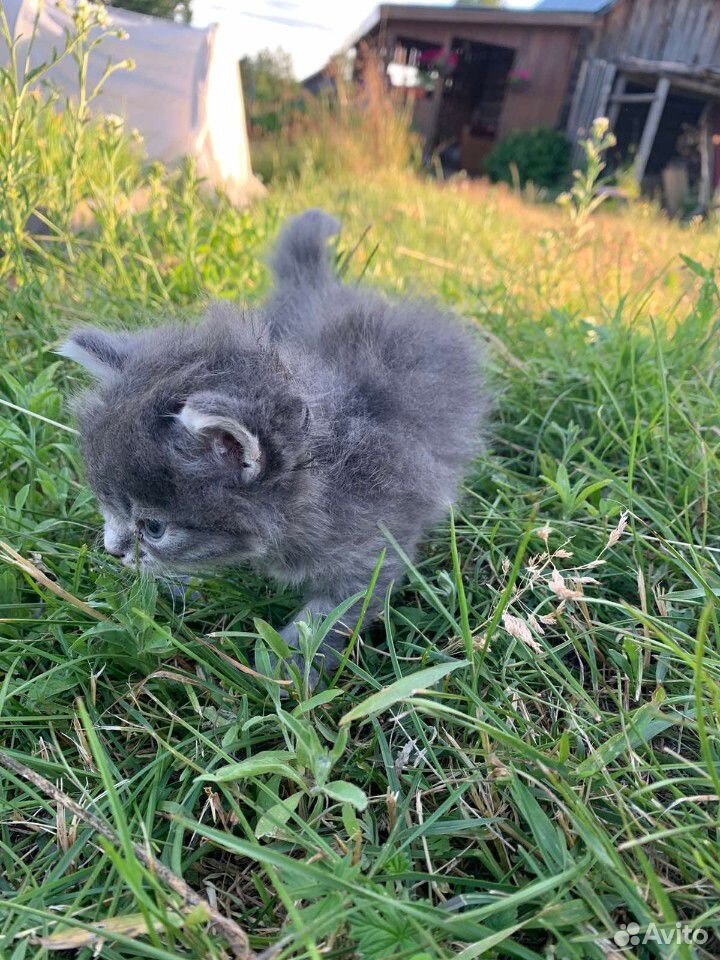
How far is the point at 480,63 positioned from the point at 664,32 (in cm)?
639

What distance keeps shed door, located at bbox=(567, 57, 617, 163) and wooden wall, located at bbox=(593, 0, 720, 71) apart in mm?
301

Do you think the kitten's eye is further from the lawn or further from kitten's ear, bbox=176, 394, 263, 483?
kitten's ear, bbox=176, 394, 263, 483

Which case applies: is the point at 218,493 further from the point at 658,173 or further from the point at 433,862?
the point at 658,173

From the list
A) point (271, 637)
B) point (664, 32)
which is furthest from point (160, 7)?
point (271, 637)

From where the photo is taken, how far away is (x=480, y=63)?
18.1 meters

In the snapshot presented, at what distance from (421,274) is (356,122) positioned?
7047 mm

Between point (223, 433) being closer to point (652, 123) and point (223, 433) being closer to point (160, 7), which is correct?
point (652, 123)

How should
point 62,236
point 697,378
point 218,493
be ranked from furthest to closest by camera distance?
1. point 62,236
2. point 697,378
3. point 218,493

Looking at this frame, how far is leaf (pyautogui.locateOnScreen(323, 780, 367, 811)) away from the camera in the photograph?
919mm

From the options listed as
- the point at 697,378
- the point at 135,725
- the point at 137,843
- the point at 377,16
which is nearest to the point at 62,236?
the point at 135,725

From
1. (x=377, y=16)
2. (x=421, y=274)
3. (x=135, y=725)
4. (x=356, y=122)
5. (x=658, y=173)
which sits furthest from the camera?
(x=377, y=16)

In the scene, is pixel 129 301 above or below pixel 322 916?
above

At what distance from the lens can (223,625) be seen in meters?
1.56

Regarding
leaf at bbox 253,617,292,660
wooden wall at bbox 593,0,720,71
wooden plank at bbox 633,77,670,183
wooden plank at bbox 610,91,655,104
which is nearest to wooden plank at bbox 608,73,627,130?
wooden plank at bbox 610,91,655,104
